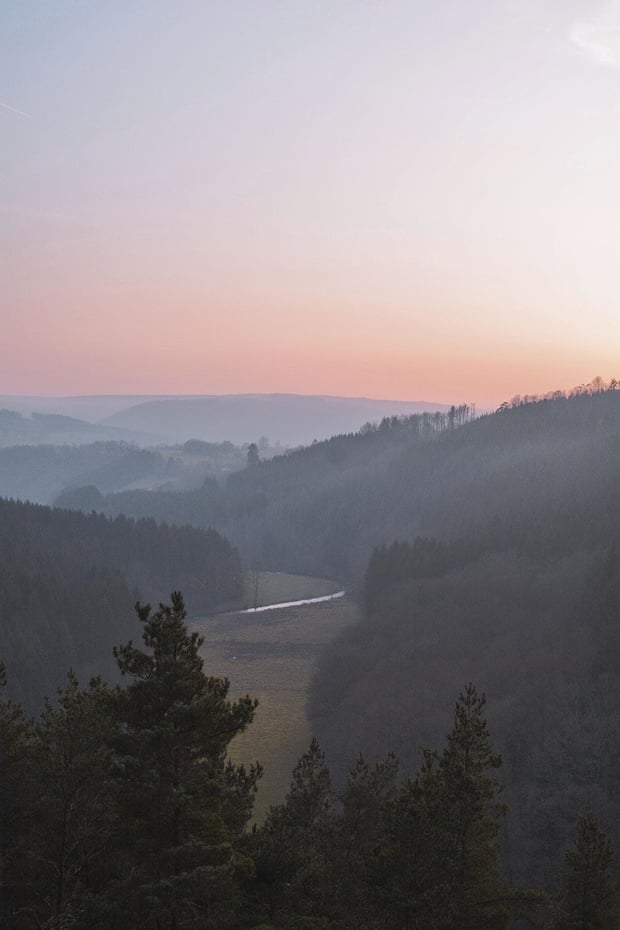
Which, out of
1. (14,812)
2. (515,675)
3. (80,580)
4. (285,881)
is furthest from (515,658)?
(80,580)

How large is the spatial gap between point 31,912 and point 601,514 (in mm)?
109848

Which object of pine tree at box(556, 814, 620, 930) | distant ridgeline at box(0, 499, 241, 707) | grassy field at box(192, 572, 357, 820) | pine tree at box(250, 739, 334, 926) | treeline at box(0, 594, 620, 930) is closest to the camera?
treeline at box(0, 594, 620, 930)

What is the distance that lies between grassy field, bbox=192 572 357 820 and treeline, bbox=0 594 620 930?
114ft

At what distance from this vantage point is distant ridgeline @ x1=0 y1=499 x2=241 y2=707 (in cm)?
8862

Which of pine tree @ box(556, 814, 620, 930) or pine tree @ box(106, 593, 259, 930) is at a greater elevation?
pine tree @ box(106, 593, 259, 930)

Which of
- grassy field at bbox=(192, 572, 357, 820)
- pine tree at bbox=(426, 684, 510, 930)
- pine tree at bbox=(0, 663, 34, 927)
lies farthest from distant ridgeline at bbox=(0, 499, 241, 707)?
pine tree at bbox=(426, 684, 510, 930)

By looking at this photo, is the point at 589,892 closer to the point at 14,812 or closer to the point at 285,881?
the point at 285,881

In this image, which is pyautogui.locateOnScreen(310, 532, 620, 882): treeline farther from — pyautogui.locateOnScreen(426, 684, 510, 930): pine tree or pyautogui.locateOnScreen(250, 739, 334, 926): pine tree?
pyautogui.locateOnScreen(250, 739, 334, 926): pine tree

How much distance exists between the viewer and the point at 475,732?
23.6 meters

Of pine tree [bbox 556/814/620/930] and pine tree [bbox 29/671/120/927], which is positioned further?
pine tree [bbox 556/814/620/930]

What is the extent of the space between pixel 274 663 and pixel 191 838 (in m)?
86.6

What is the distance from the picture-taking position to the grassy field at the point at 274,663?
66250mm

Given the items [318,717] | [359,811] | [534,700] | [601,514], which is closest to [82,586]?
[318,717]

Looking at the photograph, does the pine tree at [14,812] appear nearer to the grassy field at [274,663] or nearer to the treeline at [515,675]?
the grassy field at [274,663]
